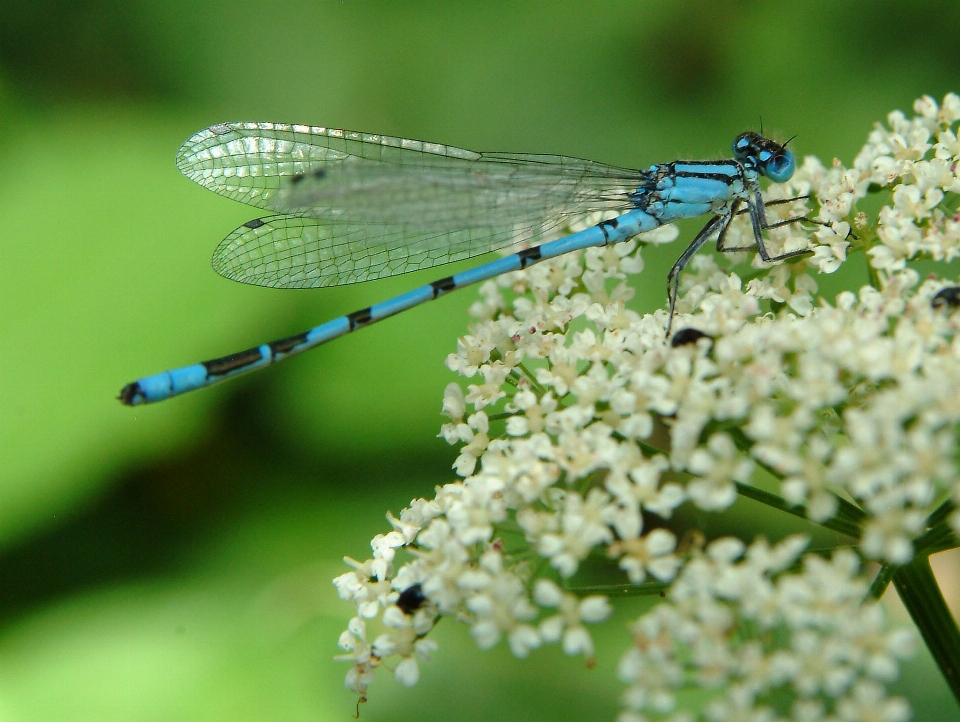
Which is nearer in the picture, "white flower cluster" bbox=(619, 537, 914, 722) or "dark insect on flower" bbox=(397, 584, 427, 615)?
"white flower cluster" bbox=(619, 537, 914, 722)

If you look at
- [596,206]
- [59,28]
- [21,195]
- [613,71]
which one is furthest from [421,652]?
[59,28]

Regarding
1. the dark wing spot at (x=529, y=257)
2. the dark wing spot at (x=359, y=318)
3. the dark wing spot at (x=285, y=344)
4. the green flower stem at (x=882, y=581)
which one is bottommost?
the green flower stem at (x=882, y=581)

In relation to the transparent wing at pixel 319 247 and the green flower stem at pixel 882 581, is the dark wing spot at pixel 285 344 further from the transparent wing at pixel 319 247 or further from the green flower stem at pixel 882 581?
the green flower stem at pixel 882 581

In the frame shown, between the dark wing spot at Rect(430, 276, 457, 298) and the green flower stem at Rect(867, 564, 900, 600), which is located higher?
the dark wing spot at Rect(430, 276, 457, 298)

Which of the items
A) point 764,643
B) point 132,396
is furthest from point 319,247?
point 764,643

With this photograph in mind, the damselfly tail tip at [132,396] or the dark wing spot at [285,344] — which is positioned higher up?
the dark wing spot at [285,344]

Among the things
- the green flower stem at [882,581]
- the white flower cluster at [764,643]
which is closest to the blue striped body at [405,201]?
the green flower stem at [882,581]

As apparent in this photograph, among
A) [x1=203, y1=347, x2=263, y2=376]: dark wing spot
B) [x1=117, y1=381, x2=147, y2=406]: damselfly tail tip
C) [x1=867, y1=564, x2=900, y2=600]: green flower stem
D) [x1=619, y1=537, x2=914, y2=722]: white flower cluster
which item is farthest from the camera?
[x1=203, y1=347, x2=263, y2=376]: dark wing spot

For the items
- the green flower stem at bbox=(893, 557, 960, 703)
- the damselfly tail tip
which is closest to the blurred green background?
the damselfly tail tip

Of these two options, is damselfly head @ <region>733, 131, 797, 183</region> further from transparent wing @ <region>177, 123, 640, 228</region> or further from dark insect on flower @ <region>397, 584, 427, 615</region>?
dark insect on flower @ <region>397, 584, 427, 615</region>
